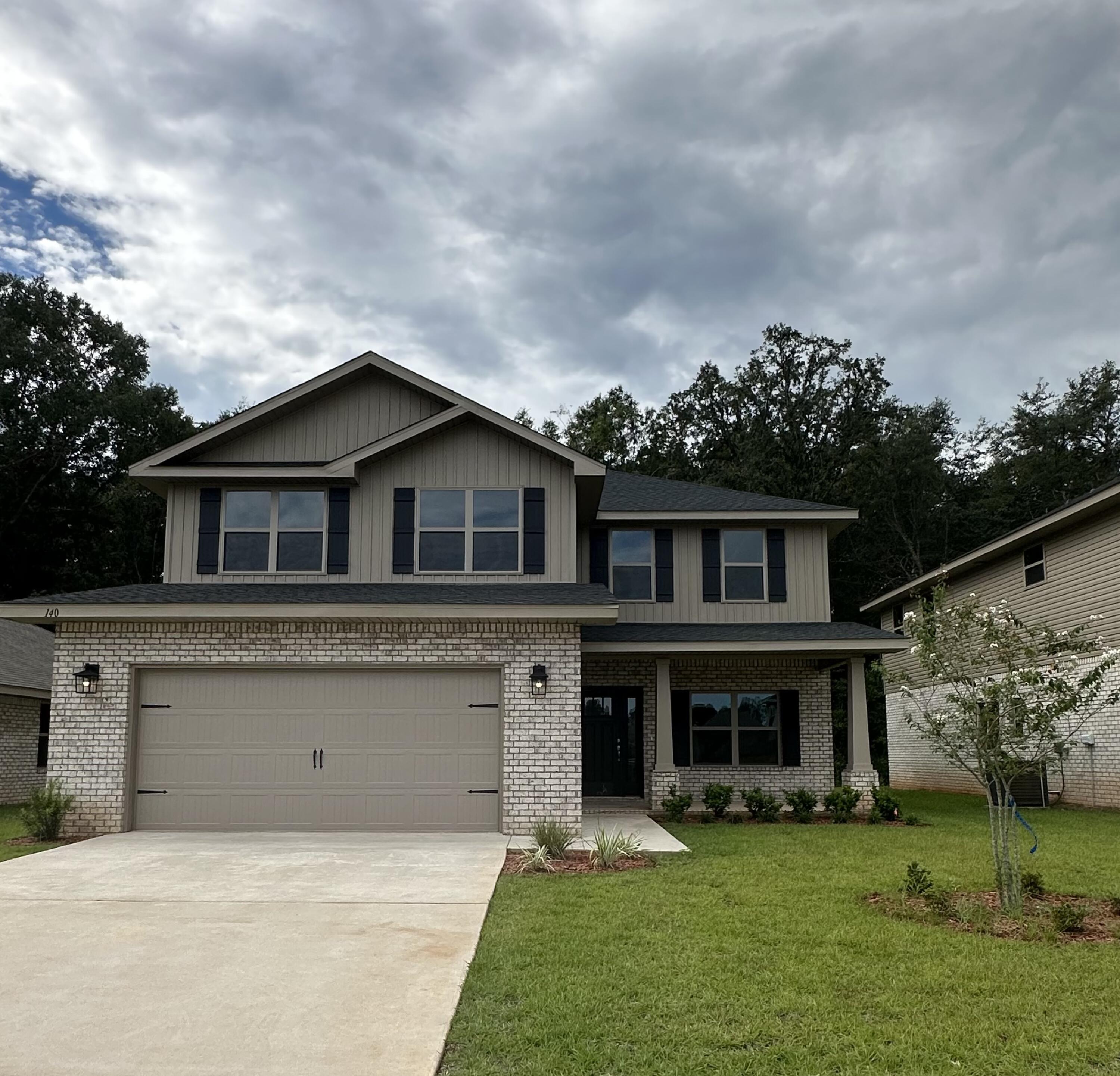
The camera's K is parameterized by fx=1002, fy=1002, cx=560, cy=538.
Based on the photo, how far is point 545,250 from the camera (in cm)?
2309

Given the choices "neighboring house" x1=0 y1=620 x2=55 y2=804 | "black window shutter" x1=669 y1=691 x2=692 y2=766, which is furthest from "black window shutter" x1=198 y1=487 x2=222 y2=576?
"black window shutter" x1=669 y1=691 x2=692 y2=766

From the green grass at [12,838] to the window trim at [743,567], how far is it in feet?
38.0

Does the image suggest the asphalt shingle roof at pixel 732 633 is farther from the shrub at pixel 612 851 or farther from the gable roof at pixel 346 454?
the shrub at pixel 612 851

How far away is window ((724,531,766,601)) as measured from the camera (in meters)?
18.6

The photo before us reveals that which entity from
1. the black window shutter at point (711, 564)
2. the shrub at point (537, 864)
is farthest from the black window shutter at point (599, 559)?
the shrub at point (537, 864)

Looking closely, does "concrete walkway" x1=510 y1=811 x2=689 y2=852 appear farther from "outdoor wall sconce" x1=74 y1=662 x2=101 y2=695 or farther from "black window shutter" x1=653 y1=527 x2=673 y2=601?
"outdoor wall sconce" x1=74 y1=662 x2=101 y2=695

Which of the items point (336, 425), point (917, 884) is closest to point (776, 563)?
Answer: point (336, 425)

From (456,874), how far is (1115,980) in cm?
591

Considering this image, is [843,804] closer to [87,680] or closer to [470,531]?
[470,531]

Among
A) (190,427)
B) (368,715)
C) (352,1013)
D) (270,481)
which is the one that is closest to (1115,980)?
Answer: (352,1013)

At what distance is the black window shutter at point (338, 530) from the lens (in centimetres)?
1538

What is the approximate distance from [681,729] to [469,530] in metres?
6.12

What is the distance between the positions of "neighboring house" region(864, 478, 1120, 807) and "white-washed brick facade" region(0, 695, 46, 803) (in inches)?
666

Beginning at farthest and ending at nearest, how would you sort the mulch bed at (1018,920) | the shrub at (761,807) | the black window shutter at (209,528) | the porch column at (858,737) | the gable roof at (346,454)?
the porch column at (858,737)
the shrub at (761,807)
the black window shutter at (209,528)
the gable roof at (346,454)
the mulch bed at (1018,920)
